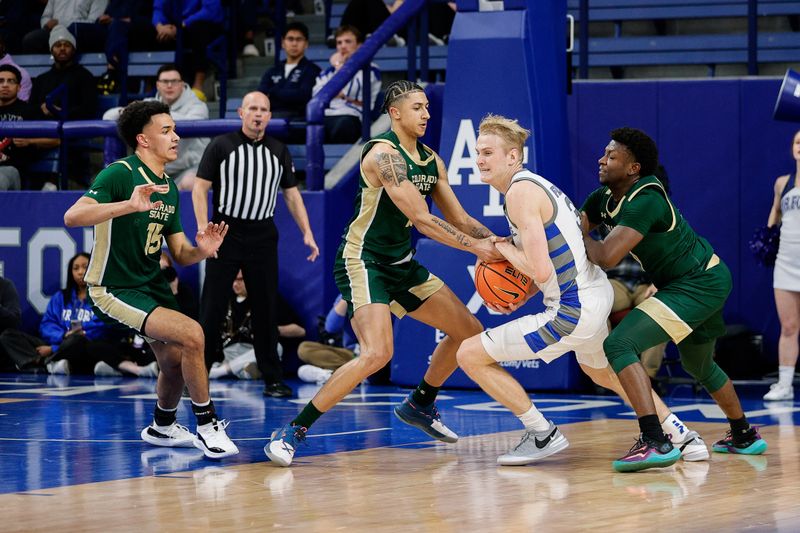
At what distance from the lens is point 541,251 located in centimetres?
644

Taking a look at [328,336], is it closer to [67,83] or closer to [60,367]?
[60,367]

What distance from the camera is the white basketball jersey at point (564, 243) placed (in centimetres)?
655

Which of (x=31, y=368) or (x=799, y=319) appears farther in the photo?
(x=31, y=368)

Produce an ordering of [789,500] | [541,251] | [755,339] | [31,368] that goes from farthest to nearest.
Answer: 1. [31,368]
2. [755,339]
3. [541,251]
4. [789,500]

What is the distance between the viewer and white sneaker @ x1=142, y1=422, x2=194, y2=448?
754cm

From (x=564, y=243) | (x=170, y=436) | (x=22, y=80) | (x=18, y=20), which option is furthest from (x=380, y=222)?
(x=18, y=20)

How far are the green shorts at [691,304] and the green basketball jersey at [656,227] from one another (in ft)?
0.22

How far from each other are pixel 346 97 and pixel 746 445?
694cm

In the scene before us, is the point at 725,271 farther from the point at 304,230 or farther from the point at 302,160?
the point at 302,160

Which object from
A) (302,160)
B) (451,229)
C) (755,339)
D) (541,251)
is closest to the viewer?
(541,251)

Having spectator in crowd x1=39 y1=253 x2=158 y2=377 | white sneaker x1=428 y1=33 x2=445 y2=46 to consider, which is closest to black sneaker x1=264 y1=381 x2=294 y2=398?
spectator in crowd x1=39 y1=253 x2=158 y2=377

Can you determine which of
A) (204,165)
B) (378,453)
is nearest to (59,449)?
(378,453)

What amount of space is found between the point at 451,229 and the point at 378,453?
1346 mm

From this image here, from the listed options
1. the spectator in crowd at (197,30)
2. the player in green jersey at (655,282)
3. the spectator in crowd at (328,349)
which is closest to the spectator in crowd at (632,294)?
the spectator in crowd at (328,349)
